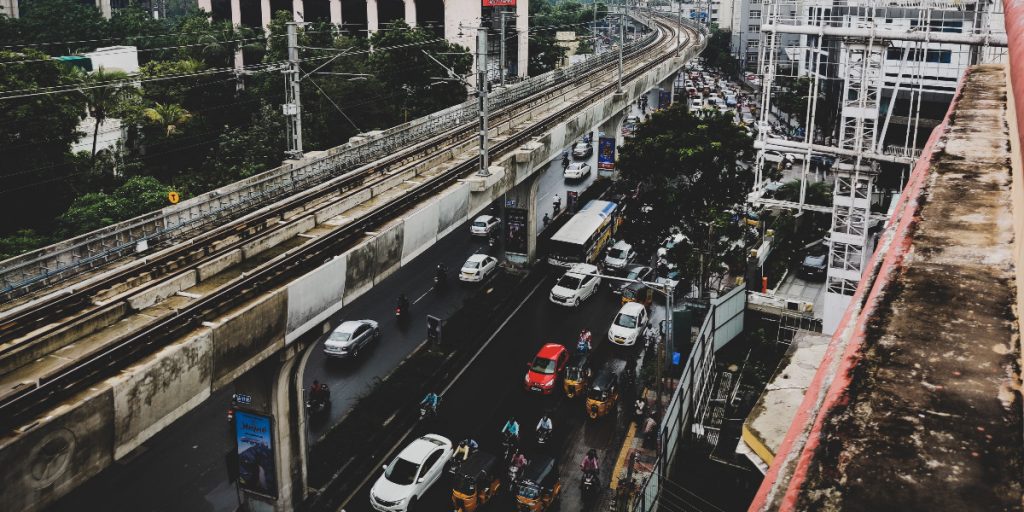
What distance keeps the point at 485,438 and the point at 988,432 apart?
23.2 meters

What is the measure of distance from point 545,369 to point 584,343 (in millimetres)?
3025

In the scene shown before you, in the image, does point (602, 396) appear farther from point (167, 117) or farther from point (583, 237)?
point (167, 117)

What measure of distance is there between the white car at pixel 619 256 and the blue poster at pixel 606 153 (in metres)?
14.1

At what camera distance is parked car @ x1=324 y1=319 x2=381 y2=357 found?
30516 millimetres

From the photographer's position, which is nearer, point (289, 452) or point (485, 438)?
point (289, 452)

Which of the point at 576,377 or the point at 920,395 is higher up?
the point at 920,395

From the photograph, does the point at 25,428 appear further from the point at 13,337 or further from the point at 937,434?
the point at 937,434

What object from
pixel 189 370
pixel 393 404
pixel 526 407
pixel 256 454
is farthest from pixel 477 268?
pixel 189 370

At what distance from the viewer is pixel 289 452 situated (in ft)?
69.0

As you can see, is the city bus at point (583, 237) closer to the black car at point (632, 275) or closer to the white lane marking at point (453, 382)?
the white lane marking at point (453, 382)

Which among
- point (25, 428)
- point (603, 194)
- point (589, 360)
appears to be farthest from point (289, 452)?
point (603, 194)

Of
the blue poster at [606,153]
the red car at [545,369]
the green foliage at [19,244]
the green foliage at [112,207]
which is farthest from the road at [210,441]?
the blue poster at [606,153]

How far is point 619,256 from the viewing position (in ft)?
133

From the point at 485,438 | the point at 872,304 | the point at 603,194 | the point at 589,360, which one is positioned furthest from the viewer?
the point at 603,194
